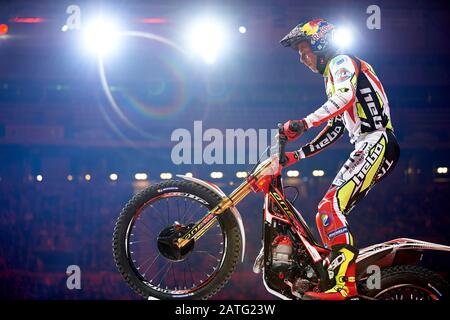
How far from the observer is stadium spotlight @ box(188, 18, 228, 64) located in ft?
17.9

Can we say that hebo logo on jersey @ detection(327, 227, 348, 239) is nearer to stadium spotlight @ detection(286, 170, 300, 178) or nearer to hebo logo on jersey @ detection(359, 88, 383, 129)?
hebo logo on jersey @ detection(359, 88, 383, 129)

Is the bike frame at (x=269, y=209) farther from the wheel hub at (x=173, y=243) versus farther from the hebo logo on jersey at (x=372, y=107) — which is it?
the hebo logo on jersey at (x=372, y=107)

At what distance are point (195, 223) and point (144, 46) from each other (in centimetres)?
312

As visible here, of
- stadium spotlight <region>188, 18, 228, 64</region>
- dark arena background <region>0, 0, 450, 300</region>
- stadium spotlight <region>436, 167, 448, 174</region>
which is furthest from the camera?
stadium spotlight <region>436, 167, 448, 174</region>

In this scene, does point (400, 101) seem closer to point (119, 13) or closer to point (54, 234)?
point (119, 13)

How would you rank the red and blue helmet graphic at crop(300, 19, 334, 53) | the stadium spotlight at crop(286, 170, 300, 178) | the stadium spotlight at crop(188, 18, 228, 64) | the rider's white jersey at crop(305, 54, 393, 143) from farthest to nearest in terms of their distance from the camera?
the stadium spotlight at crop(286, 170, 300, 178) < the stadium spotlight at crop(188, 18, 228, 64) < the red and blue helmet graphic at crop(300, 19, 334, 53) < the rider's white jersey at crop(305, 54, 393, 143)

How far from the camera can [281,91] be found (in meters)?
6.40

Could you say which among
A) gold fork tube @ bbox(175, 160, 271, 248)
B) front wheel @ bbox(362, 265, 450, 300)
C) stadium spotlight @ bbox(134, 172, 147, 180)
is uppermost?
stadium spotlight @ bbox(134, 172, 147, 180)

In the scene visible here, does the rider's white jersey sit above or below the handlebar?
above

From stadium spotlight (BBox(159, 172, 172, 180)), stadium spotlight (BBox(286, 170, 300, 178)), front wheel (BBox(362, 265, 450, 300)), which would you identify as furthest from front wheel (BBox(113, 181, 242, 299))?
stadium spotlight (BBox(286, 170, 300, 178))

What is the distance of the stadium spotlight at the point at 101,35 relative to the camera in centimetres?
532

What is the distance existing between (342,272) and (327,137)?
3.37 ft
